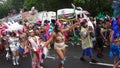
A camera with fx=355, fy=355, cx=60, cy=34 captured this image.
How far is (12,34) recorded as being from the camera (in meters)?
14.4

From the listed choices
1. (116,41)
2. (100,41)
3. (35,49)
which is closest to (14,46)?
(35,49)

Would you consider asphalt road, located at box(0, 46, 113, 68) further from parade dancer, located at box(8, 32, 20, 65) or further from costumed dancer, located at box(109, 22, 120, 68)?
costumed dancer, located at box(109, 22, 120, 68)

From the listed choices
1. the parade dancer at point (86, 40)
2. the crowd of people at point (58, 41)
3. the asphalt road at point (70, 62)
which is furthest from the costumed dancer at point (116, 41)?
the parade dancer at point (86, 40)

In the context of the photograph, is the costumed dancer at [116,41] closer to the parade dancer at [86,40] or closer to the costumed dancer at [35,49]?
the costumed dancer at [35,49]

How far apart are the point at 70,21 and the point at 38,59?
13.7 m

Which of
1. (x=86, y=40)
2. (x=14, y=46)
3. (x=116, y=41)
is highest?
(x=116, y=41)

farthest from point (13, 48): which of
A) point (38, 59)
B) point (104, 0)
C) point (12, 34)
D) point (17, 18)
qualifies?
point (17, 18)

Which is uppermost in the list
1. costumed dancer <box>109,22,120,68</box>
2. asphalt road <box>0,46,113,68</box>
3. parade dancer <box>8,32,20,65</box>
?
costumed dancer <box>109,22,120,68</box>

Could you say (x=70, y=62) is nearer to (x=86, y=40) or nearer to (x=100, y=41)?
(x=86, y=40)

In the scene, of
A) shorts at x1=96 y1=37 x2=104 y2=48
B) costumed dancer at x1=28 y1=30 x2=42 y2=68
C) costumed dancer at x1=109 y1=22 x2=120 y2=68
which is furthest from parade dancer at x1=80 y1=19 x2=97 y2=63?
costumed dancer at x1=109 y1=22 x2=120 y2=68

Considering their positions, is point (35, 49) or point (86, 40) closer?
point (35, 49)

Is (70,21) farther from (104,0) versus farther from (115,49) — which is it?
(115,49)

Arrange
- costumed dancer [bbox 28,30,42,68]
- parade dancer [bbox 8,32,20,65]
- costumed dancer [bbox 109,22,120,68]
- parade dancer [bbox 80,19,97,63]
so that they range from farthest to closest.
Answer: parade dancer [bbox 8,32,20,65] → parade dancer [bbox 80,19,97,63] → costumed dancer [bbox 28,30,42,68] → costumed dancer [bbox 109,22,120,68]

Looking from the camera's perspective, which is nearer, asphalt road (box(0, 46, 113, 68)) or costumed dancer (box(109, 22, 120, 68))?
costumed dancer (box(109, 22, 120, 68))
